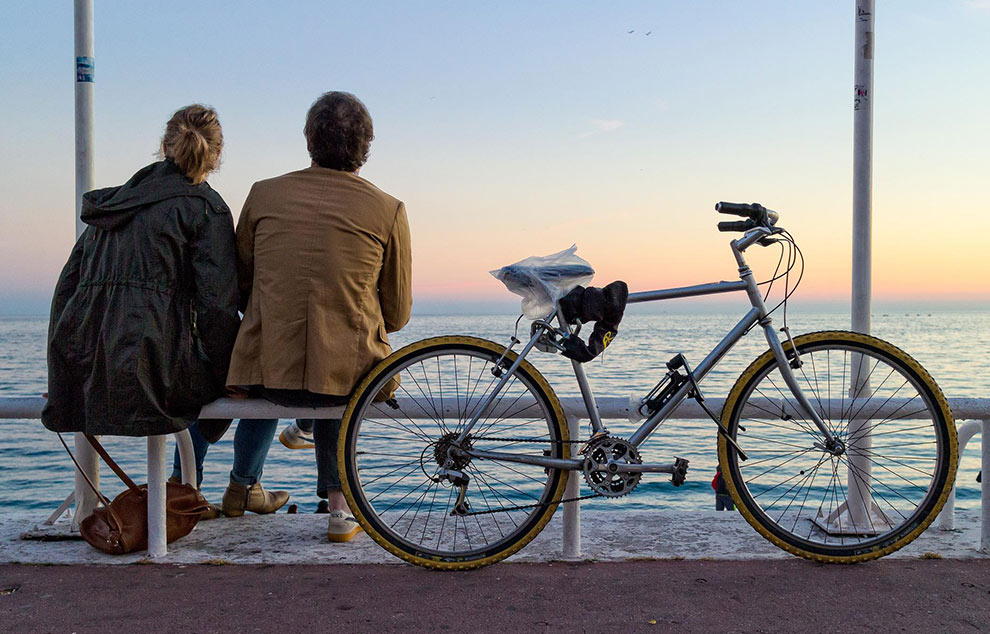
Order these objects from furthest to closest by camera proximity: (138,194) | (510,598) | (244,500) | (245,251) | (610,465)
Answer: (244,500)
(245,251)
(138,194)
(610,465)
(510,598)

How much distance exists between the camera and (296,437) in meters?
4.08

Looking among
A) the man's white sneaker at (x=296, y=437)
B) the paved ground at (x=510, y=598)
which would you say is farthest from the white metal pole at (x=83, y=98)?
the paved ground at (x=510, y=598)

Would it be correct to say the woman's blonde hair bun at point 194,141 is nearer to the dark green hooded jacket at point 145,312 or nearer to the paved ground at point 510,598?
the dark green hooded jacket at point 145,312

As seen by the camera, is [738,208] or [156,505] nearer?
[738,208]

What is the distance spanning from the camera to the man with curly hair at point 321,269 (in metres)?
3.33

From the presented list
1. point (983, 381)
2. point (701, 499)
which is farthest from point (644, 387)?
point (983, 381)

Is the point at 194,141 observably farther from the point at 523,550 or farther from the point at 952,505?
the point at 952,505

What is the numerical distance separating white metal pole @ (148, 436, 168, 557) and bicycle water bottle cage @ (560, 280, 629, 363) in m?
1.68

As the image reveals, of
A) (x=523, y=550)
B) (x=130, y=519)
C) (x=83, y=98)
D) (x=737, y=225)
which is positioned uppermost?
(x=83, y=98)

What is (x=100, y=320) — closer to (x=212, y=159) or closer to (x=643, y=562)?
(x=212, y=159)

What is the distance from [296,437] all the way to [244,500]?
1.25 feet

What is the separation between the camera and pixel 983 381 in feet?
90.6

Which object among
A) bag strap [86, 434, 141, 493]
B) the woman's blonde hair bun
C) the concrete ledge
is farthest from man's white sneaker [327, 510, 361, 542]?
the woman's blonde hair bun

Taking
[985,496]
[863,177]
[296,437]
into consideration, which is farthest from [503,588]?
[863,177]
